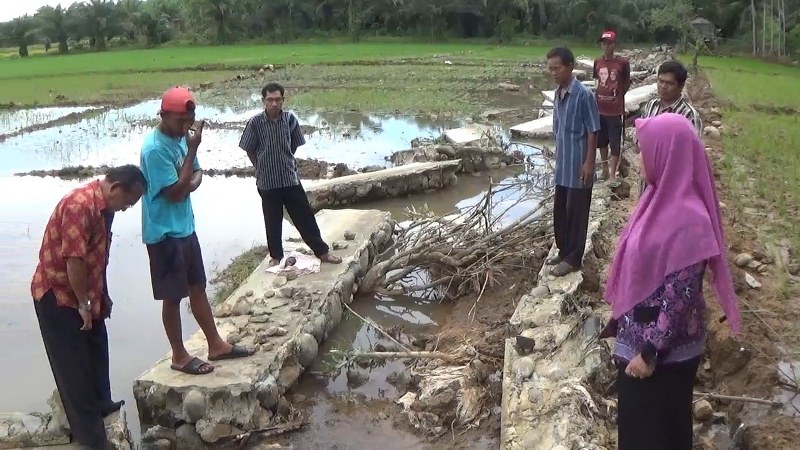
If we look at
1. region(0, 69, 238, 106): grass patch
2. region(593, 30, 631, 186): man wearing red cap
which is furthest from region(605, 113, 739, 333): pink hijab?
region(0, 69, 238, 106): grass patch

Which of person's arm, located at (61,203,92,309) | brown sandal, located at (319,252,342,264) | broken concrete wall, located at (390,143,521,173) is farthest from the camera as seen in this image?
broken concrete wall, located at (390,143,521,173)

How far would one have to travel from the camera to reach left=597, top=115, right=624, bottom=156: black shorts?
769 cm

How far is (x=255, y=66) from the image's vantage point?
88.2 feet

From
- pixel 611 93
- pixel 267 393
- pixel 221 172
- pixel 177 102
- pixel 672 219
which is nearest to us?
pixel 672 219

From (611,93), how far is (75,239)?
579 centimetres

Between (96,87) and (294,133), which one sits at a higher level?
(96,87)

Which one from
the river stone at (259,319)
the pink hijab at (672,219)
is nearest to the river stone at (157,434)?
the river stone at (259,319)

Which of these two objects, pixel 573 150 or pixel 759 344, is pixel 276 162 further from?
pixel 759 344

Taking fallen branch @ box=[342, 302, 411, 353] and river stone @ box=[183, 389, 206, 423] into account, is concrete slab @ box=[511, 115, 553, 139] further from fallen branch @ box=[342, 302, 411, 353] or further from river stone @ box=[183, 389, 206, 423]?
river stone @ box=[183, 389, 206, 423]

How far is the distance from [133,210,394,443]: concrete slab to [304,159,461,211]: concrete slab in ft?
7.75

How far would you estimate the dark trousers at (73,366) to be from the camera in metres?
3.35

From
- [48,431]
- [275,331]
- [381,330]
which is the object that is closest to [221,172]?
[381,330]

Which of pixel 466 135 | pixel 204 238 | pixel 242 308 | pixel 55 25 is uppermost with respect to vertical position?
pixel 55 25

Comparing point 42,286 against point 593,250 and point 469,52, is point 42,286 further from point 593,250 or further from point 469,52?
point 469,52
